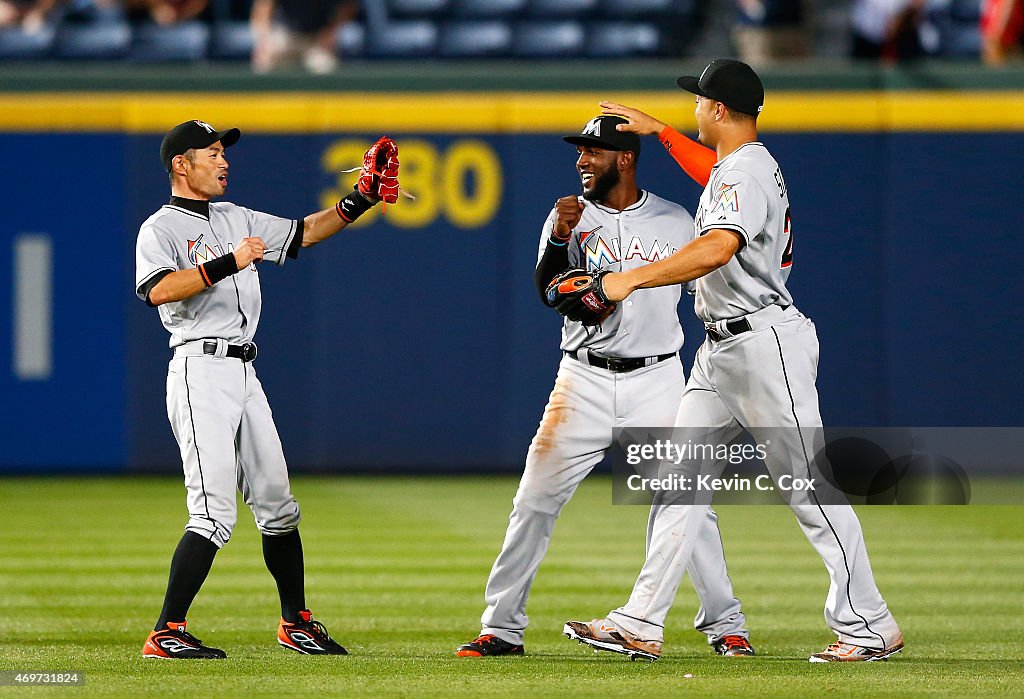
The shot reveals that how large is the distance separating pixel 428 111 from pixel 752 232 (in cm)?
751

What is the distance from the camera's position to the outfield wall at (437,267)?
41.4 ft

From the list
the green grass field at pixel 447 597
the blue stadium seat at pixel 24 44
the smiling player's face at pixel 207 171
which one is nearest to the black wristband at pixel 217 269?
the smiling player's face at pixel 207 171

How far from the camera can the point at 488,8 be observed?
538 inches

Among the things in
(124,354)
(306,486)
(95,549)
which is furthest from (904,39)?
(95,549)

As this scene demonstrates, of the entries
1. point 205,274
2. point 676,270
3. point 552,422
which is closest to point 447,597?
point 552,422

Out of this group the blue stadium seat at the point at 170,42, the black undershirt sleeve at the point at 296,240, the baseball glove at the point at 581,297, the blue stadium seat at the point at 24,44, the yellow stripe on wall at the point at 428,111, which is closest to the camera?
the baseball glove at the point at 581,297

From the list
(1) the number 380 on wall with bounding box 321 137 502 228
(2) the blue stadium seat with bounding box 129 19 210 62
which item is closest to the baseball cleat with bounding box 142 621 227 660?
(1) the number 380 on wall with bounding box 321 137 502 228

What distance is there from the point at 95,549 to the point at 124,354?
3.92 meters

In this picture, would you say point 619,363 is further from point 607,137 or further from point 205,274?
point 205,274

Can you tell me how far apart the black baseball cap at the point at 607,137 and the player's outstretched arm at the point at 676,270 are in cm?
74

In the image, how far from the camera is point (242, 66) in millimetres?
12898

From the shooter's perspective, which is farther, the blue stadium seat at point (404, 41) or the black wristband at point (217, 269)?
the blue stadium seat at point (404, 41)

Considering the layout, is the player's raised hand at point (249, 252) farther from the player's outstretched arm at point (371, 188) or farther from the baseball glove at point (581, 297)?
the baseball glove at point (581, 297)

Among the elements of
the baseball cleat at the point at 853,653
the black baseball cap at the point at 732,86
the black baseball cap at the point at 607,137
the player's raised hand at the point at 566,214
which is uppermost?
the black baseball cap at the point at 732,86
